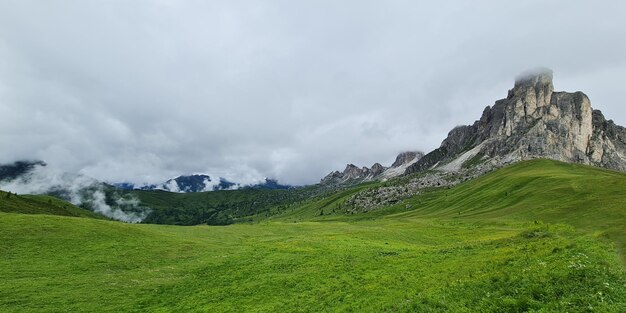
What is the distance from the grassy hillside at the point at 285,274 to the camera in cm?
2462

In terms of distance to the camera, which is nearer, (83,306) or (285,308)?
(285,308)

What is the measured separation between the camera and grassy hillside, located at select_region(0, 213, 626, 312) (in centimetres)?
2462

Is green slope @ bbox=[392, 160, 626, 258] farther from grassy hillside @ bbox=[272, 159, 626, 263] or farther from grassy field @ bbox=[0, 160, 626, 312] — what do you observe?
grassy field @ bbox=[0, 160, 626, 312]

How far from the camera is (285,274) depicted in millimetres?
44156

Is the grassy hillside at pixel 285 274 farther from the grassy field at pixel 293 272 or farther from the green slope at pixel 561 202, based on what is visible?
the green slope at pixel 561 202

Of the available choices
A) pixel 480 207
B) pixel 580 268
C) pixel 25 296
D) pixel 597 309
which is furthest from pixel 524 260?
pixel 480 207

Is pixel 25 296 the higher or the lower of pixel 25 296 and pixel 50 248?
the lower

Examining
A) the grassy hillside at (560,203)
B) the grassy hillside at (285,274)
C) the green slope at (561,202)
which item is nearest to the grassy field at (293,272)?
the grassy hillside at (285,274)

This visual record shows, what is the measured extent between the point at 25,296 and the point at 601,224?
94309 millimetres

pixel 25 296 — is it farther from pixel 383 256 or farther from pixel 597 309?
pixel 597 309

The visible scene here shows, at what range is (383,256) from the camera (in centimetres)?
5003

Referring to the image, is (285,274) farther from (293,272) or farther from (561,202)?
(561,202)

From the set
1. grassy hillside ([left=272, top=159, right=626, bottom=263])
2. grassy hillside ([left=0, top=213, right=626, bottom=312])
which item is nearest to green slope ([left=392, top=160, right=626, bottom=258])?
grassy hillside ([left=272, top=159, right=626, bottom=263])

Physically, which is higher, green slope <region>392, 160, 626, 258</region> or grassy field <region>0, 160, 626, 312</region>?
green slope <region>392, 160, 626, 258</region>
